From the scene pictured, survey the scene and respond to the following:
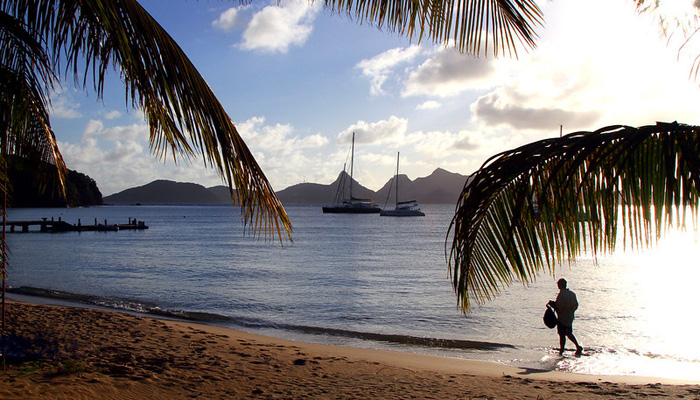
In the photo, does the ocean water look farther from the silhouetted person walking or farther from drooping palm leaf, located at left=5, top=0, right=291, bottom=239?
drooping palm leaf, located at left=5, top=0, right=291, bottom=239

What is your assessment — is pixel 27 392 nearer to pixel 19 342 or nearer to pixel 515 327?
pixel 19 342

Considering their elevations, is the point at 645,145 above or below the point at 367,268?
above

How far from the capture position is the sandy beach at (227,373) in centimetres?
666

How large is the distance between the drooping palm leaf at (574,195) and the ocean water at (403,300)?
29 cm

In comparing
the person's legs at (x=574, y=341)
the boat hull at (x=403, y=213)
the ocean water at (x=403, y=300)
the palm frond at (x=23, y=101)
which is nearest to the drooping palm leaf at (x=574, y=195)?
the ocean water at (x=403, y=300)

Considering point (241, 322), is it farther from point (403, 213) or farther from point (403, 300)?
point (403, 213)

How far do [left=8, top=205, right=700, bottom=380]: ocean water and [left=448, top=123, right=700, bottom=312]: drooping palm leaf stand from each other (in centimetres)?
29

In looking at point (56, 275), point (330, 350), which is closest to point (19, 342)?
point (330, 350)

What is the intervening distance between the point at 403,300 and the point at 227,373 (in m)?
13.3

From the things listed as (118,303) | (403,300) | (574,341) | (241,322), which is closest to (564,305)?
(574,341)

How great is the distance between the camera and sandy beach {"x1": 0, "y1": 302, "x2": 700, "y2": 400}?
6664mm

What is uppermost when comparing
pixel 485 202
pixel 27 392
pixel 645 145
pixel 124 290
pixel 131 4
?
pixel 131 4

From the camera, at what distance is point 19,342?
8820 millimetres

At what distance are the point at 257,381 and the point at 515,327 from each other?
10374 mm
